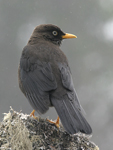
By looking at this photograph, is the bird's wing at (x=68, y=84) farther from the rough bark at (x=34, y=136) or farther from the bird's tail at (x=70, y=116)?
the rough bark at (x=34, y=136)

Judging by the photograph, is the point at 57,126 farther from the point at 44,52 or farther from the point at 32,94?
the point at 44,52

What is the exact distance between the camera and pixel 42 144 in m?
3.96

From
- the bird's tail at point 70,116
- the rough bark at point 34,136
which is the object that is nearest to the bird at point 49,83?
the bird's tail at point 70,116

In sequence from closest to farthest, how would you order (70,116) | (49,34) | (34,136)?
1. (34,136)
2. (70,116)
3. (49,34)

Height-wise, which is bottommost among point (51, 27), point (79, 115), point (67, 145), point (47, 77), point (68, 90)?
point (67, 145)

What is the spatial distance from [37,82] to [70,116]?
112 centimetres

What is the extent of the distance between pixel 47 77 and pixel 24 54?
1034 millimetres

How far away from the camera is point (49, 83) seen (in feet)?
15.6

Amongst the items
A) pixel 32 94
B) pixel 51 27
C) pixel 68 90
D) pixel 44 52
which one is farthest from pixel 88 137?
pixel 51 27

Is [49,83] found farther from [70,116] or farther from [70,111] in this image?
[70,116]

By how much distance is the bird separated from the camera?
421 cm

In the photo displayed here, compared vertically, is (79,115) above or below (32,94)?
below

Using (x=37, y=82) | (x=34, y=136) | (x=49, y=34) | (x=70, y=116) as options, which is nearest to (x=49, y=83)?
(x=37, y=82)

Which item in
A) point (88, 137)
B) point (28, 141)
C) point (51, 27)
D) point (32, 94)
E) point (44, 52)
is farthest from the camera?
point (51, 27)
